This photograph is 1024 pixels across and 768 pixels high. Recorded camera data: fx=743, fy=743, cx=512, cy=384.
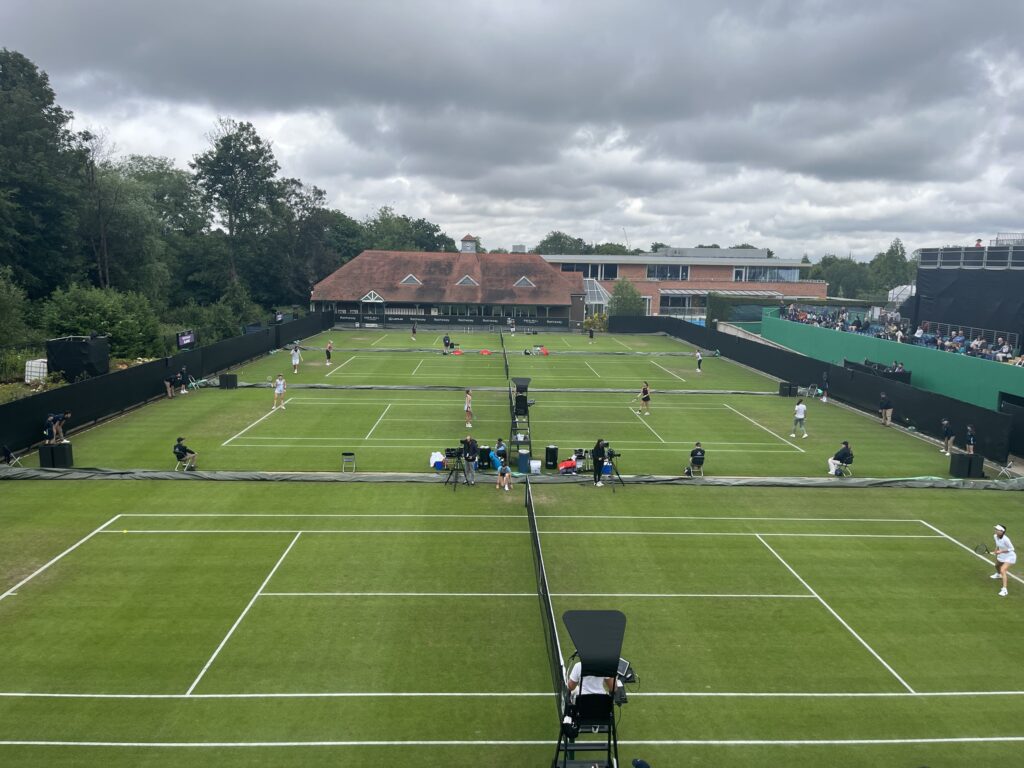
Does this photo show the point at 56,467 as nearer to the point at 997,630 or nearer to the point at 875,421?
the point at 997,630

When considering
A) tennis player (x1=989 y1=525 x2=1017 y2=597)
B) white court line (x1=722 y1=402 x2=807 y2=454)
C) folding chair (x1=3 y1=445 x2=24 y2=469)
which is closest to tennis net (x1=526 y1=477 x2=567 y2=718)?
tennis player (x1=989 y1=525 x2=1017 y2=597)

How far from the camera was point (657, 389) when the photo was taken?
146ft

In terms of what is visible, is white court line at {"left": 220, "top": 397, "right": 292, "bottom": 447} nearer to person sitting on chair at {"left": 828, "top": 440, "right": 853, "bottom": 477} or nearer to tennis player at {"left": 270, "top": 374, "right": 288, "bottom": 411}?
tennis player at {"left": 270, "top": 374, "right": 288, "bottom": 411}

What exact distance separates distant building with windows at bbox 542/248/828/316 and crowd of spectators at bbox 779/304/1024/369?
31.1 metres

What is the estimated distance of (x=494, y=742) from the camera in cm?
1120

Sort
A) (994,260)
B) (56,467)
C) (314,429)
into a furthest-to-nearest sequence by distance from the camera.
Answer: (994,260) < (314,429) < (56,467)

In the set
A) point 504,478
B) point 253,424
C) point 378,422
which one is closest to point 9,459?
point 253,424

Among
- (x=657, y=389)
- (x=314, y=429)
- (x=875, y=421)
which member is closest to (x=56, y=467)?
(x=314, y=429)

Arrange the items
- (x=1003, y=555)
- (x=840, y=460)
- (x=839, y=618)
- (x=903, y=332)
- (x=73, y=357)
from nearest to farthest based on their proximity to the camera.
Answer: (x=839, y=618) < (x=1003, y=555) < (x=840, y=460) < (x=73, y=357) < (x=903, y=332)

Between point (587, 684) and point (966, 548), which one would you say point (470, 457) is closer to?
point (966, 548)

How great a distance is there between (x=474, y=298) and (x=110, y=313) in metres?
48.4

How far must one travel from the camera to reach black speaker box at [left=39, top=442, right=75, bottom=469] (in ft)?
78.8

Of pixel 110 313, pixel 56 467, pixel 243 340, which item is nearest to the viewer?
pixel 56 467

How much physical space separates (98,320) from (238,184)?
51.8 m
